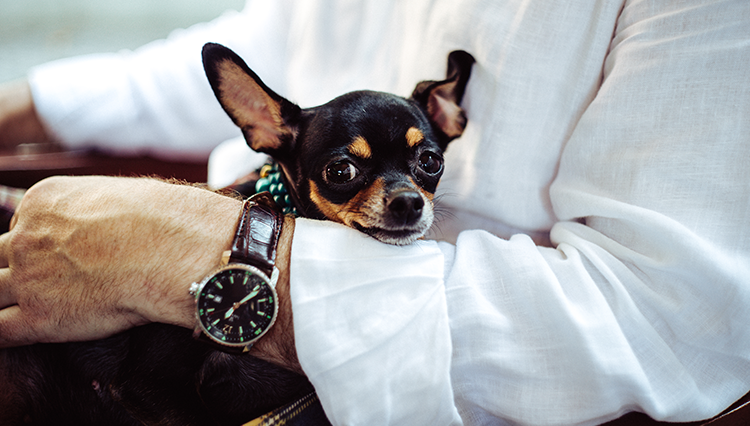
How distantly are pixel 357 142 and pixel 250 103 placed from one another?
314 millimetres

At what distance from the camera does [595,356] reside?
654mm

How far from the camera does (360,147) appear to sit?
100 cm

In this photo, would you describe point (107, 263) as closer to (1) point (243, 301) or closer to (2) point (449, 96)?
(1) point (243, 301)

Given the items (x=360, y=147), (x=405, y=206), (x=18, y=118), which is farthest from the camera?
(x=18, y=118)

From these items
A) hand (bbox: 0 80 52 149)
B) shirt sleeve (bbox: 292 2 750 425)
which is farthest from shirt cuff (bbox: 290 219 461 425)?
hand (bbox: 0 80 52 149)

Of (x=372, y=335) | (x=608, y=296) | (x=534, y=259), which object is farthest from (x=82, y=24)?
Result: (x=608, y=296)

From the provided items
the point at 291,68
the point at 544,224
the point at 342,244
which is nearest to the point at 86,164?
the point at 291,68

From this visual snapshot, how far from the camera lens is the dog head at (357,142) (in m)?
0.94

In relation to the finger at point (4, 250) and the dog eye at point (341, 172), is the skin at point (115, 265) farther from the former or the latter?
the dog eye at point (341, 172)

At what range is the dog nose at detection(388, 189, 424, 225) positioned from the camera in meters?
0.90

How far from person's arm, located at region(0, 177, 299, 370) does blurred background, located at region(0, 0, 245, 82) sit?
1815 mm

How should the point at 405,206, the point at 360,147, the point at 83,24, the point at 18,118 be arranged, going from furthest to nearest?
the point at 83,24, the point at 18,118, the point at 360,147, the point at 405,206

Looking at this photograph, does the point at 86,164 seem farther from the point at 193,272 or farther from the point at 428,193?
the point at 428,193

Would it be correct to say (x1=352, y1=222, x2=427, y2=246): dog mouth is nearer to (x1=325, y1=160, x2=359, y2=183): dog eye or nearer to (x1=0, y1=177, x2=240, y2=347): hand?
(x1=325, y1=160, x2=359, y2=183): dog eye
